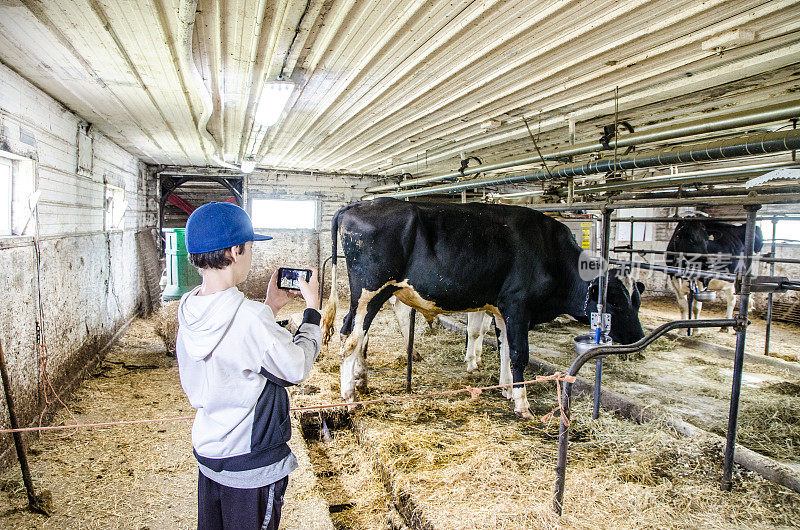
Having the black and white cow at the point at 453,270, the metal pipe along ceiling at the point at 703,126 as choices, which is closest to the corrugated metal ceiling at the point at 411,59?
the metal pipe along ceiling at the point at 703,126

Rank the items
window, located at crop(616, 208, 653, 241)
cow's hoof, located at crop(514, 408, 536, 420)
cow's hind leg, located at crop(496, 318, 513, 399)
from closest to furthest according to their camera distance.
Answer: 1. cow's hoof, located at crop(514, 408, 536, 420)
2. cow's hind leg, located at crop(496, 318, 513, 399)
3. window, located at crop(616, 208, 653, 241)

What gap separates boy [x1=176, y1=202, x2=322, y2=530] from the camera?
1673 millimetres

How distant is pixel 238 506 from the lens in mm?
1812

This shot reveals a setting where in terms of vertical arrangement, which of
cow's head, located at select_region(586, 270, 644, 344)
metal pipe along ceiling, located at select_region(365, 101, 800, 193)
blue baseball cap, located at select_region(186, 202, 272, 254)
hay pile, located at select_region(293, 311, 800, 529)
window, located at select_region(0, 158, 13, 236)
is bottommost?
hay pile, located at select_region(293, 311, 800, 529)

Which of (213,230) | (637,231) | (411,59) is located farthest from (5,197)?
(637,231)

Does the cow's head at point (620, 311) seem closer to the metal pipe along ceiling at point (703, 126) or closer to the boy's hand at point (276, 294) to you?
the metal pipe along ceiling at point (703, 126)

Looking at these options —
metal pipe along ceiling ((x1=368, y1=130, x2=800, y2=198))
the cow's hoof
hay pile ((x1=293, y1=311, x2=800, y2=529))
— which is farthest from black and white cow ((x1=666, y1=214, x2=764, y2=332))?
the cow's hoof

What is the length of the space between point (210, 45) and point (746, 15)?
4.08m

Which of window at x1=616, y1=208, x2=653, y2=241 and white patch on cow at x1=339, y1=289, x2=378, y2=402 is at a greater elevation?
window at x1=616, y1=208, x2=653, y2=241

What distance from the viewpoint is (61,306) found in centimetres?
514

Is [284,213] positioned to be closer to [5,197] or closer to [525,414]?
[5,197]

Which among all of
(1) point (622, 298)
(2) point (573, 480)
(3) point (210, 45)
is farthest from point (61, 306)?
(1) point (622, 298)

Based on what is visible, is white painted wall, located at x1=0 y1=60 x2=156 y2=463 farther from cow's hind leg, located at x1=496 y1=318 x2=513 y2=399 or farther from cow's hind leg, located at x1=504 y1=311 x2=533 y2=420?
cow's hind leg, located at x1=496 y1=318 x2=513 y2=399

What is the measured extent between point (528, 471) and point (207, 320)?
2.91 meters
